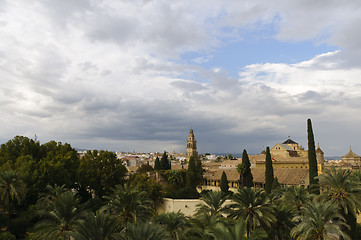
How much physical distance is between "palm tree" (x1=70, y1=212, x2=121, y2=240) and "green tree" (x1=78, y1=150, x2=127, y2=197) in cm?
2792

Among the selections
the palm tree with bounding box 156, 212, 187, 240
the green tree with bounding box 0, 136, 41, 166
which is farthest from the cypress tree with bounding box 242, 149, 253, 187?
the green tree with bounding box 0, 136, 41, 166

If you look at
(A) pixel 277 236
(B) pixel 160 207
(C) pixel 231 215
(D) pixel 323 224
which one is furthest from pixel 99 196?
(D) pixel 323 224

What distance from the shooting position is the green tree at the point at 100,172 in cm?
4659

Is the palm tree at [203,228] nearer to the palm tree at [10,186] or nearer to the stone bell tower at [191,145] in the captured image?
the palm tree at [10,186]

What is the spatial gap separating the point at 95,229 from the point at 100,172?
30.9m

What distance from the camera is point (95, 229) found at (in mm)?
18141

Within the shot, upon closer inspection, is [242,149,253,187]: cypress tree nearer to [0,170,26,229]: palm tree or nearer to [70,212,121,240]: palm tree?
[0,170,26,229]: palm tree

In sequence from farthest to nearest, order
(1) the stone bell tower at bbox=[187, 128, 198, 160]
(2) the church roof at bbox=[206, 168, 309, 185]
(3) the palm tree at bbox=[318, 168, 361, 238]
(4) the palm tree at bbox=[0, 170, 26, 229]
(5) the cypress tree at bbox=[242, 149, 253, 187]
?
(1) the stone bell tower at bbox=[187, 128, 198, 160] → (5) the cypress tree at bbox=[242, 149, 253, 187] → (2) the church roof at bbox=[206, 168, 309, 185] → (4) the palm tree at bbox=[0, 170, 26, 229] → (3) the palm tree at bbox=[318, 168, 361, 238]

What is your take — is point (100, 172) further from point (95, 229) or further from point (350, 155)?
point (350, 155)

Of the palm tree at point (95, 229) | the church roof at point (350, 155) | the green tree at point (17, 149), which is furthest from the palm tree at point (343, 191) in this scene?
the church roof at point (350, 155)

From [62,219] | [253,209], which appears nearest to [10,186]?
[62,219]

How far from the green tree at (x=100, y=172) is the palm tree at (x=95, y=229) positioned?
27.9m

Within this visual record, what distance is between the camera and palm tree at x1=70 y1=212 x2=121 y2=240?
58.3ft

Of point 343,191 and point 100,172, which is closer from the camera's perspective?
point 343,191
